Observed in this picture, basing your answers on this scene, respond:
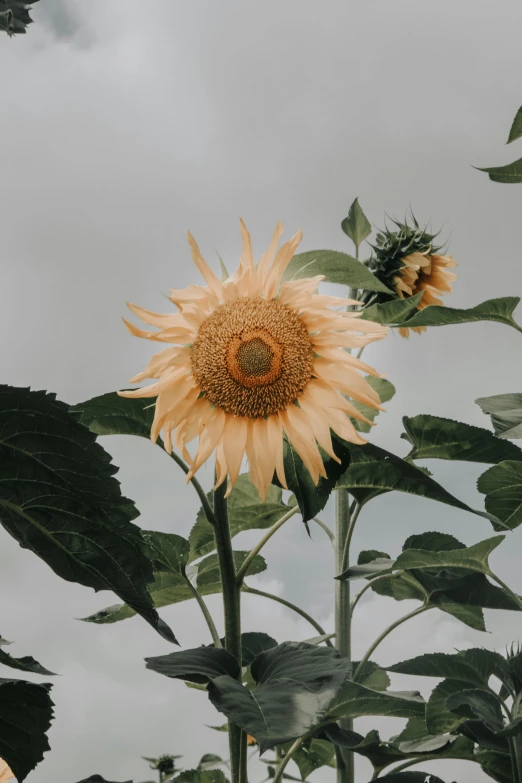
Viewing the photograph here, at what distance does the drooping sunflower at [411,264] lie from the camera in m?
1.66

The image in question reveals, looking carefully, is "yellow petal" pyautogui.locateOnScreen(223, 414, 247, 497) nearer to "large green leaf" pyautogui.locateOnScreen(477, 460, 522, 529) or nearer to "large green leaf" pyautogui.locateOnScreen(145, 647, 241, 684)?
"large green leaf" pyautogui.locateOnScreen(145, 647, 241, 684)

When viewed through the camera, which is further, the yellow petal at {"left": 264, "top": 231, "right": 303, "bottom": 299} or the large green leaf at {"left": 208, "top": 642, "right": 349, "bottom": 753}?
the yellow petal at {"left": 264, "top": 231, "right": 303, "bottom": 299}

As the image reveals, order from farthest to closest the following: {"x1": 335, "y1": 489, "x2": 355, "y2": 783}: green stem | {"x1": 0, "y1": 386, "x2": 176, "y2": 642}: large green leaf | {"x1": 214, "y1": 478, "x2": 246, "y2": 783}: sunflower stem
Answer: {"x1": 335, "y1": 489, "x2": 355, "y2": 783}: green stem → {"x1": 214, "y1": 478, "x2": 246, "y2": 783}: sunflower stem → {"x1": 0, "y1": 386, "x2": 176, "y2": 642}: large green leaf

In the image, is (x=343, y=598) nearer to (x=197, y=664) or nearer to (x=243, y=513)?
(x=243, y=513)

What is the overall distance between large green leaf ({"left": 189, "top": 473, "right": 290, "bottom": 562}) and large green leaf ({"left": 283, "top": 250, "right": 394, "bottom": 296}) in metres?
0.37

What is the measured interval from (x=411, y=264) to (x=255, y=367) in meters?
0.79

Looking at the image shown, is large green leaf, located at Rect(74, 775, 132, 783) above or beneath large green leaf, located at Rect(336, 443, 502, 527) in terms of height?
beneath

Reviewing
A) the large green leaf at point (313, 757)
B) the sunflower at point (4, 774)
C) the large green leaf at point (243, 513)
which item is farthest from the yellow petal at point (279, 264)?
the large green leaf at point (313, 757)

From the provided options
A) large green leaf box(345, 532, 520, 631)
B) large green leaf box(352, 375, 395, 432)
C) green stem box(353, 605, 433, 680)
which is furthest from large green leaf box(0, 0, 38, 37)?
green stem box(353, 605, 433, 680)

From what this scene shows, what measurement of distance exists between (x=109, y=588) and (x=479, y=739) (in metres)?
0.67

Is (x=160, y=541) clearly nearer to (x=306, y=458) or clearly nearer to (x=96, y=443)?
(x=306, y=458)

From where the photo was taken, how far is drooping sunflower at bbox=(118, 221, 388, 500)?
3.10ft

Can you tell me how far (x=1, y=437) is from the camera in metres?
0.63

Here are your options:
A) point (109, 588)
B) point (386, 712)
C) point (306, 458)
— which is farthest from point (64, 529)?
point (386, 712)
